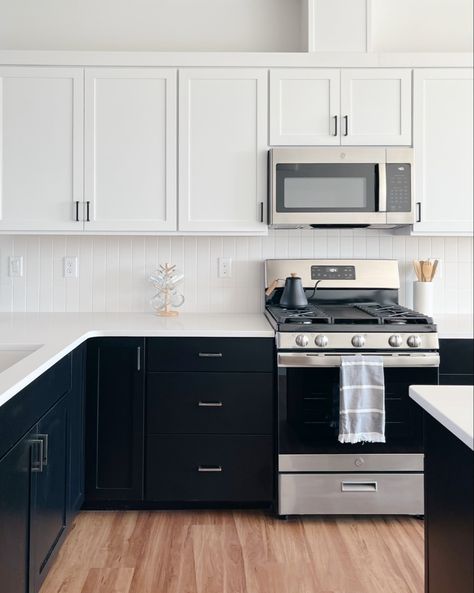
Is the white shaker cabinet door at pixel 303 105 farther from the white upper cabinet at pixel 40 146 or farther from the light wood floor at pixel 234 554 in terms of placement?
the light wood floor at pixel 234 554

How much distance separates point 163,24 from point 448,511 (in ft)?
9.27

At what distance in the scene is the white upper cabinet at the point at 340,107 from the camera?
2760 millimetres

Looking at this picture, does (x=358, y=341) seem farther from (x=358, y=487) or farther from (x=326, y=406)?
(x=358, y=487)

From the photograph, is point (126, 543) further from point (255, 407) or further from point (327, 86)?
point (327, 86)

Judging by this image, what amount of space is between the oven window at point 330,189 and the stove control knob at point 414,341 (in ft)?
2.28

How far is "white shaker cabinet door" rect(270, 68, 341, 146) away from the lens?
9.05 ft

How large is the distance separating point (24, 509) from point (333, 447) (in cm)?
136

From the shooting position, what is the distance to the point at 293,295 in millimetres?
2795

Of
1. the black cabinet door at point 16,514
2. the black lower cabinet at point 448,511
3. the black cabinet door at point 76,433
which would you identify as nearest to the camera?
the black lower cabinet at point 448,511

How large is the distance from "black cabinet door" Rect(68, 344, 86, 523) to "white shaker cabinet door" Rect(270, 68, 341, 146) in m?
1.40

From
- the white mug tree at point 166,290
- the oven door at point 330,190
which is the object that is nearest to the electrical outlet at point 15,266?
the white mug tree at point 166,290

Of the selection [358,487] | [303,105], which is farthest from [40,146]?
[358,487]

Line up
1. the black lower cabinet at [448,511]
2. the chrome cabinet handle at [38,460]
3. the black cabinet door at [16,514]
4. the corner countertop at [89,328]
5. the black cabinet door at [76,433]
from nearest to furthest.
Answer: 1. the black lower cabinet at [448,511]
2. the black cabinet door at [16,514]
3. the chrome cabinet handle at [38,460]
4. the corner countertop at [89,328]
5. the black cabinet door at [76,433]

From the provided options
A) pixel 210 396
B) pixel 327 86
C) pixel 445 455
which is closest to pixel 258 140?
pixel 327 86
